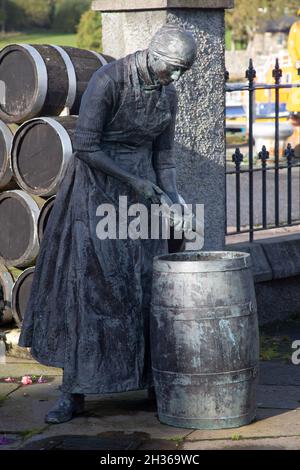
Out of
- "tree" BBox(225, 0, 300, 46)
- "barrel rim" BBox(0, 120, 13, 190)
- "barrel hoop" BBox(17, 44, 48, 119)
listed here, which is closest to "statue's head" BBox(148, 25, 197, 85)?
"barrel hoop" BBox(17, 44, 48, 119)

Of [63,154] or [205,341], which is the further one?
[63,154]

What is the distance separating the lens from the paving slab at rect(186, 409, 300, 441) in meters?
5.34

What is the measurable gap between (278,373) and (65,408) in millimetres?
1598

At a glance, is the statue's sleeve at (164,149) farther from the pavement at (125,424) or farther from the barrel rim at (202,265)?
the pavement at (125,424)

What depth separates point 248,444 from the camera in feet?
17.1

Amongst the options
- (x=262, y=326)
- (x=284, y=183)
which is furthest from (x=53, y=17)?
(x=262, y=326)

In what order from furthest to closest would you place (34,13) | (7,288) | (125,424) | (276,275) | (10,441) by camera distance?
(34,13) < (276,275) < (7,288) < (125,424) < (10,441)

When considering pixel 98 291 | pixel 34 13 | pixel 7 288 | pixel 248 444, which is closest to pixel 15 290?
pixel 7 288

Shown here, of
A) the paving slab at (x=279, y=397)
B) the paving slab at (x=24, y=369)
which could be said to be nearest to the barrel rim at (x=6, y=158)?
the paving slab at (x=24, y=369)

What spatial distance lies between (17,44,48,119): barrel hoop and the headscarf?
160 centimetres

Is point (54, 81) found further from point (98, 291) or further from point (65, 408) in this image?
point (65, 408)

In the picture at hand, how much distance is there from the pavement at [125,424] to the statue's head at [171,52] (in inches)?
67.1

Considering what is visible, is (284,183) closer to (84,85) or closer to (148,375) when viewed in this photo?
(84,85)
